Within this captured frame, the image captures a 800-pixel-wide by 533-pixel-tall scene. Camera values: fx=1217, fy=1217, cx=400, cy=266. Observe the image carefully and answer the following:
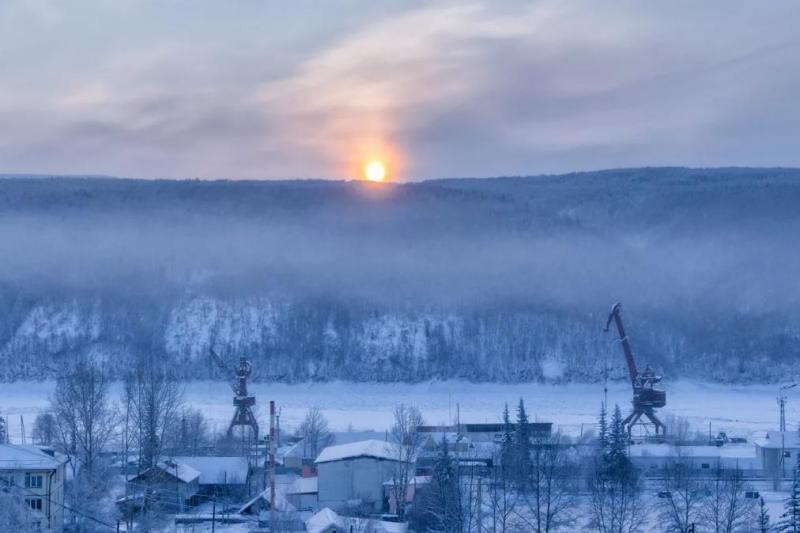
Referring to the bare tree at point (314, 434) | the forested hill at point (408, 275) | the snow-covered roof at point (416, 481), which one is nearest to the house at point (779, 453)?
the snow-covered roof at point (416, 481)

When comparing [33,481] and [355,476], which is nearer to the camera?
[33,481]

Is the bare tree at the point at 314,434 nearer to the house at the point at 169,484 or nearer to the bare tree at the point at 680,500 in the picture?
the house at the point at 169,484

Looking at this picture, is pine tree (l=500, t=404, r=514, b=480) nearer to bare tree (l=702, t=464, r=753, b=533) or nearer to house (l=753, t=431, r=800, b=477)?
bare tree (l=702, t=464, r=753, b=533)

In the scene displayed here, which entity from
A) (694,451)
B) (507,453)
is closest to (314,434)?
(507,453)

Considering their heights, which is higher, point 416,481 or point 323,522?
point 416,481

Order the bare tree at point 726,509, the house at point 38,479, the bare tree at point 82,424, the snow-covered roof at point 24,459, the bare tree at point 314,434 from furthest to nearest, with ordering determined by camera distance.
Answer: the bare tree at point 314,434 → the bare tree at point 82,424 → the snow-covered roof at point 24,459 → the house at point 38,479 → the bare tree at point 726,509

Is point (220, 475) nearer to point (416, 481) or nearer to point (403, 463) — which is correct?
point (403, 463)

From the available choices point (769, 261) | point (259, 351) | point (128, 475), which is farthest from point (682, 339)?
point (128, 475)
